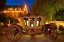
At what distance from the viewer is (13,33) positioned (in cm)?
1206

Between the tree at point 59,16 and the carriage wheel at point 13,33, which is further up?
the tree at point 59,16

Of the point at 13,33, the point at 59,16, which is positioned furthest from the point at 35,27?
the point at 59,16

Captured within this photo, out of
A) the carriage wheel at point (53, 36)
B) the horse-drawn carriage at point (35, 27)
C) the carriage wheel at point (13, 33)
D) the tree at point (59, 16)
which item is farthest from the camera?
the tree at point (59, 16)

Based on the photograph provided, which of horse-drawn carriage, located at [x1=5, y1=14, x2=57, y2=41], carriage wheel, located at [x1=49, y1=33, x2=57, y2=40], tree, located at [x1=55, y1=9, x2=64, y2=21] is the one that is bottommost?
carriage wheel, located at [x1=49, y1=33, x2=57, y2=40]

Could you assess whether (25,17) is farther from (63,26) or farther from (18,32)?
(63,26)

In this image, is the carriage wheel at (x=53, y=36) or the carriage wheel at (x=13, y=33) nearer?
the carriage wheel at (x=13, y=33)

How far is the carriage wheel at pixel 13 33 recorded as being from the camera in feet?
39.3

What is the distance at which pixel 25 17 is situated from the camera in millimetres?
13562

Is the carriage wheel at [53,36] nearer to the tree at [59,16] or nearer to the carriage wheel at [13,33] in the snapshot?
the carriage wheel at [13,33]

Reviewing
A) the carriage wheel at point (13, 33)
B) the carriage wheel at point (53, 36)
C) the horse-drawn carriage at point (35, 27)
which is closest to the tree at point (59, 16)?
the horse-drawn carriage at point (35, 27)

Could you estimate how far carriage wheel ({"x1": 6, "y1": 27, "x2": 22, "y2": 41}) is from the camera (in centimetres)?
1198

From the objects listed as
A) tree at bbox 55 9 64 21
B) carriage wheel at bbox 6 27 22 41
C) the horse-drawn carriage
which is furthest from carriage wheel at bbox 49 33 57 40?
tree at bbox 55 9 64 21

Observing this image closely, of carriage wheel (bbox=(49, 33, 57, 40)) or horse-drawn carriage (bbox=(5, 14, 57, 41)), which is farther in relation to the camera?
horse-drawn carriage (bbox=(5, 14, 57, 41))

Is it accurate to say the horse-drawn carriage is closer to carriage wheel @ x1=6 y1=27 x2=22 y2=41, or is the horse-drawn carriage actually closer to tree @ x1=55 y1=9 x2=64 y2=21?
carriage wheel @ x1=6 y1=27 x2=22 y2=41
